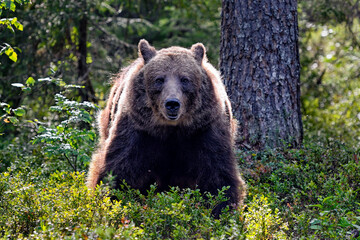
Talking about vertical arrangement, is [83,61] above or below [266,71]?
below

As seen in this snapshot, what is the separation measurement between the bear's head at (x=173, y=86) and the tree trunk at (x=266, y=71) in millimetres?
1596

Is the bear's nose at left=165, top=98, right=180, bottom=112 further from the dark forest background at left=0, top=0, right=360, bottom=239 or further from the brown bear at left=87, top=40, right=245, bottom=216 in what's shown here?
the dark forest background at left=0, top=0, right=360, bottom=239

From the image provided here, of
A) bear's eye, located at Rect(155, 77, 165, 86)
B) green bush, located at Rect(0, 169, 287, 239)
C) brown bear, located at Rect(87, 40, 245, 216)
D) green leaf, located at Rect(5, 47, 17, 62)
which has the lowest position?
green bush, located at Rect(0, 169, 287, 239)

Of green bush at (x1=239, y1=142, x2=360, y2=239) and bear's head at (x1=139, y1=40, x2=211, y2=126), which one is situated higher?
bear's head at (x1=139, y1=40, x2=211, y2=126)

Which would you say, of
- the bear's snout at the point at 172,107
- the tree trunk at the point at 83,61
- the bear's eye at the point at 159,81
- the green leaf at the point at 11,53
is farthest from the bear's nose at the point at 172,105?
the tree trunk at the point at 83,61

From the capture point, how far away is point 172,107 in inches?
205

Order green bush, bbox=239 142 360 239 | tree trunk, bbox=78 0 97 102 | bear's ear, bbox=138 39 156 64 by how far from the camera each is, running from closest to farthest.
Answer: green bush, bbox=239 142 360 239 < bear's ear, bbox=138 39 156 64 < tree trunk, bbox=78 0 97 102

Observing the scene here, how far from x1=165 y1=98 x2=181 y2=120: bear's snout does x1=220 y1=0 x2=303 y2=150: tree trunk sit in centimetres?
219

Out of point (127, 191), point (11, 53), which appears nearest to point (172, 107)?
point (127, 191)

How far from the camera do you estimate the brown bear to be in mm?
5406

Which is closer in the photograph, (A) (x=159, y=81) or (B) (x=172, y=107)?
(B) (x=172, y=107)

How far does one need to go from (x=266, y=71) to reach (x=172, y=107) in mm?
2394

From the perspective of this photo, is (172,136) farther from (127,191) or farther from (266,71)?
(266,71)

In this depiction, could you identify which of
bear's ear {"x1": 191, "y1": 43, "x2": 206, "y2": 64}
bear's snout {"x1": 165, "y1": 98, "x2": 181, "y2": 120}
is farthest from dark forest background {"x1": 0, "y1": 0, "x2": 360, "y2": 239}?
bear's ear {"x1": 191, "y1": 43, "x2": 206, "y2": 64}
